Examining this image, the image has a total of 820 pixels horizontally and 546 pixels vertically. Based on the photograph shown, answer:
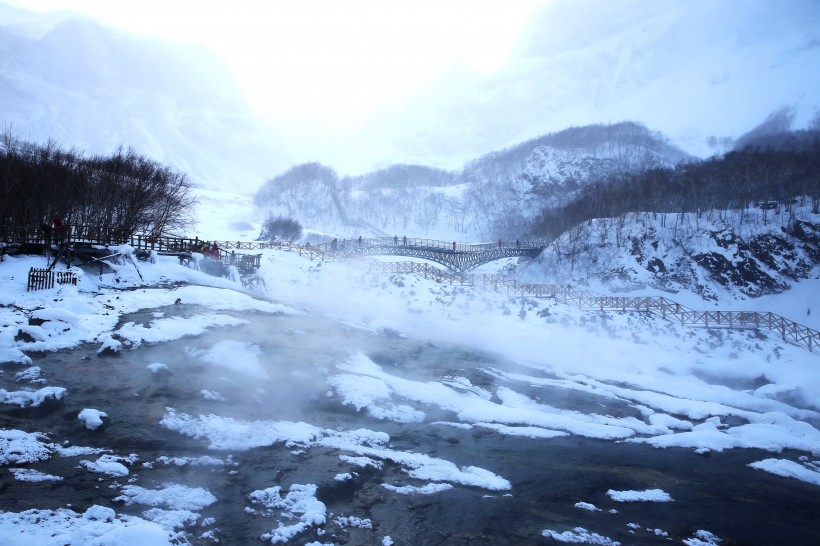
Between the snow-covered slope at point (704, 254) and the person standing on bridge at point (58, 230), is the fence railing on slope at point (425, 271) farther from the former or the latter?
the person standing on bridge at point (58, 230)

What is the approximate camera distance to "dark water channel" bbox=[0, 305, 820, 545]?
314 inches

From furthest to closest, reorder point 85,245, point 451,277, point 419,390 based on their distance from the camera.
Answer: point 451,277, point 85,245, point 419,390

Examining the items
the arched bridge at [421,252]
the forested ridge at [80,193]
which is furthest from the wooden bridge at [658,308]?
the forested ridge at [80,193]

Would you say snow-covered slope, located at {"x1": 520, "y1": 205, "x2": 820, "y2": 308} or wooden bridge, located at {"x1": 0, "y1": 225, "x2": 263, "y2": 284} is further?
snow-covered slope, located at {"x1": 520, "y1": 205, "x2": 820, "y2": 308}

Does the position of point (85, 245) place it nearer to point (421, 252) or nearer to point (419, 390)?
point (419, 390)

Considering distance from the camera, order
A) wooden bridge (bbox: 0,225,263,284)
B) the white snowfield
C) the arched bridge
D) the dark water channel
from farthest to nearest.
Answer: the arched bridge < wooden bridge (bbox: 0,225,263,284) < the white snowfield < the dark water channel

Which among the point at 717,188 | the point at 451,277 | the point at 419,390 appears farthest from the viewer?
the point at 717,188

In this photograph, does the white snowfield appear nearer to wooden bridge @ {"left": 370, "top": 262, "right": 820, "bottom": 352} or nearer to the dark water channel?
the dark water channel

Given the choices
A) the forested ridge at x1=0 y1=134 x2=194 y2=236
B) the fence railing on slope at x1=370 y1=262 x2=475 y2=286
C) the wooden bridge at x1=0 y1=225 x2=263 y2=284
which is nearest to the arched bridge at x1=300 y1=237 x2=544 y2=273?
the fence railing on slope at x1=370 y1=262 x2=475 y2=286

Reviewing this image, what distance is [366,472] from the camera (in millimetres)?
9922

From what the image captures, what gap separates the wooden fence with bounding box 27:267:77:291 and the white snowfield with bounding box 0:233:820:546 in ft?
2.07

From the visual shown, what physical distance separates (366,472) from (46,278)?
60.5ft

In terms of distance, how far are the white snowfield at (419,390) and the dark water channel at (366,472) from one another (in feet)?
0.85

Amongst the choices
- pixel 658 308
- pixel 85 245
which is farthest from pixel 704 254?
pixel 85 245
